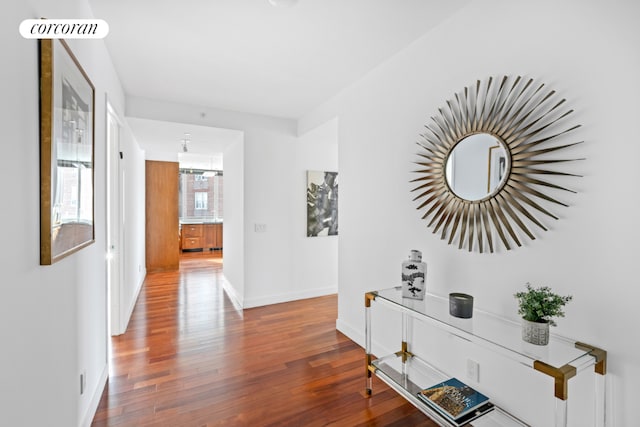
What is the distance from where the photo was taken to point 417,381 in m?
2.14

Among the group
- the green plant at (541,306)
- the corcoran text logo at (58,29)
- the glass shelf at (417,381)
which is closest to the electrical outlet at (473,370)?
the glass shelf at (417,381)

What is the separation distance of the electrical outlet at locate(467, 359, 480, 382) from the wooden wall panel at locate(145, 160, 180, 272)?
18.9 ft

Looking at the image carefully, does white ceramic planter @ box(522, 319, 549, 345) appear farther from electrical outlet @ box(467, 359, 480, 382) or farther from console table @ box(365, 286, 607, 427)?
electrical outlet @ box(467, 359, 480, 382)

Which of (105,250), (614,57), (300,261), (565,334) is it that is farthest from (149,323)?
(614,57)

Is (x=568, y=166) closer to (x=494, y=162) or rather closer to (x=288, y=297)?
(x=494, y=162)

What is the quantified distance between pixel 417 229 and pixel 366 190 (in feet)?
2.33

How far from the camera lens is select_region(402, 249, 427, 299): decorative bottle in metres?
1.94

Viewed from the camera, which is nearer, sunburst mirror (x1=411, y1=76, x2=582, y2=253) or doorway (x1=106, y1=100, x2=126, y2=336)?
sunburst mirror (x1=411, y1=76, x2=582, y2=253)

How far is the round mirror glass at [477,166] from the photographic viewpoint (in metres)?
1.66

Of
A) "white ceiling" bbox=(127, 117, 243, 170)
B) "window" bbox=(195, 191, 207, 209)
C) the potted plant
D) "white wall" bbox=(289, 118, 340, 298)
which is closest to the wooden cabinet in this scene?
"window" bbox=(195, 191, 207, 209)

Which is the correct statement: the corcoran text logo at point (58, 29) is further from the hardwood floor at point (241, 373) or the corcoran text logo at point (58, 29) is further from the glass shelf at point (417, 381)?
the glass shelf at point (417, 381)

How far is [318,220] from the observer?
4367 millimetres

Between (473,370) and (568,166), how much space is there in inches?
48.9

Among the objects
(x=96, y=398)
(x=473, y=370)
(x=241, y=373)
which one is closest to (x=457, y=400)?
(x=473, y=370)
